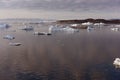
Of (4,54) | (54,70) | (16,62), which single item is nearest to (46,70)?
(54,70)

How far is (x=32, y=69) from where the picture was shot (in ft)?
46.7

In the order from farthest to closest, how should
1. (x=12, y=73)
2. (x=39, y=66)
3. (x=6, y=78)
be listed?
1. (x=39, y=66)
2. (x=12, y=73)
3. (x=6, y=78)

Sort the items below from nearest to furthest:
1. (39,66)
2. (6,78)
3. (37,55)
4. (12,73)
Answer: (6,78) → (12,73) → (39,66) → (37,55)

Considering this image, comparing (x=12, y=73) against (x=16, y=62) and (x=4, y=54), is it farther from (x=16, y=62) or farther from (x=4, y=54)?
(x=4, y=54)

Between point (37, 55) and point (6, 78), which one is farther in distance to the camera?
point (37, 55)

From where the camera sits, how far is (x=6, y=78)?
12.5m

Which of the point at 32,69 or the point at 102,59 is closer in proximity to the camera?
the point at 32,69

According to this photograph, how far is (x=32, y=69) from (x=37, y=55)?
392cm

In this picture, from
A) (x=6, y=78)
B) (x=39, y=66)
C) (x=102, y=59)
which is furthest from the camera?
(x=102, y=59)

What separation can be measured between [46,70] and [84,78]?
2022mm

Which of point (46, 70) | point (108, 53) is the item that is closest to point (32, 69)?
point (46, 70)

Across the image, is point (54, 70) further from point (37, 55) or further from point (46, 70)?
point (37, 55)

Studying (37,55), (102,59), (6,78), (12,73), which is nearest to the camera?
(6,78)

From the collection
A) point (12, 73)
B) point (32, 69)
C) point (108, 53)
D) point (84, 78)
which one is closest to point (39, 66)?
point (32, 69)
